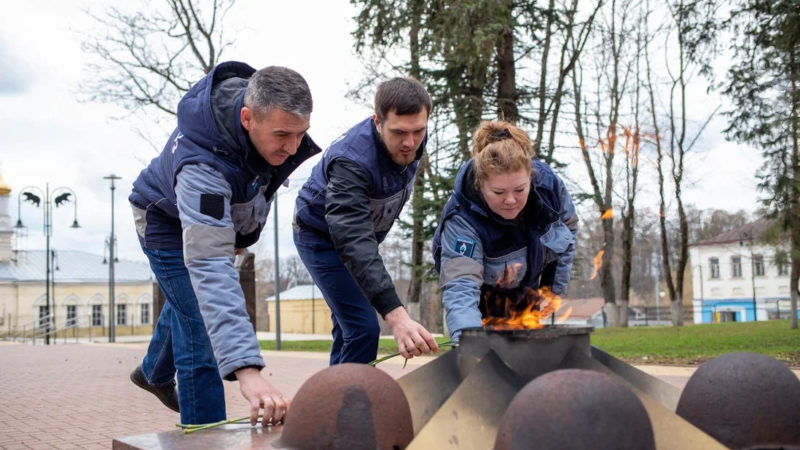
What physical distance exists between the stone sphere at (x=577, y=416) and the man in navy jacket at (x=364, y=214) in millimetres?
816

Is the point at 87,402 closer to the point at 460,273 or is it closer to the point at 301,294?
the point at 460,273

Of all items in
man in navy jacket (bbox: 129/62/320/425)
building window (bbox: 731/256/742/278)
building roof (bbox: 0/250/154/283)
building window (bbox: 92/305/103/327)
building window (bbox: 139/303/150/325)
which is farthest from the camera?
building window (bbox: 731/256/742/278)

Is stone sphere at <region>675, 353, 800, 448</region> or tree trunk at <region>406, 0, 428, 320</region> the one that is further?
tree trunk at <region>406, 0, 428, 320</region>

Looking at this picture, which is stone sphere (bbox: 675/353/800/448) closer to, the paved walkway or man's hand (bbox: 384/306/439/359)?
man's hand (bbox: 384/306/439/359)

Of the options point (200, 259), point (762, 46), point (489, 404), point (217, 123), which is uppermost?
point (762, 46)

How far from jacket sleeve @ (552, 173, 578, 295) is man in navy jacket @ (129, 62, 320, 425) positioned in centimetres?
128

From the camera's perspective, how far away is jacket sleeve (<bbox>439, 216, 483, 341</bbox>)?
340 cm

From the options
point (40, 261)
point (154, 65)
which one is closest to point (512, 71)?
point (154, 65)

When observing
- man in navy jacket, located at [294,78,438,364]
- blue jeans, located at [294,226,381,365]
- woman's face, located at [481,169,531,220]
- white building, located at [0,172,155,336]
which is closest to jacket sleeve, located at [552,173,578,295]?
woman's face, located at [481,169,531,220]

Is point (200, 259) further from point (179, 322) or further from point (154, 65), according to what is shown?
point (154, 65)

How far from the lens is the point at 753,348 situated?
11.7 m

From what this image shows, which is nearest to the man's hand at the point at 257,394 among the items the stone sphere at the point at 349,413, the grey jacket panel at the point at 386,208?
the stone sphere at the point at 349,413

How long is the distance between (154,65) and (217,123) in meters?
17.4

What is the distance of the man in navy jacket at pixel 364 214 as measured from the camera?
10.2 ft
